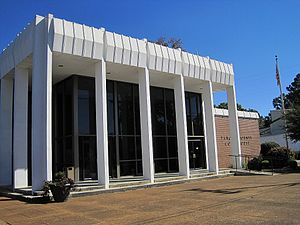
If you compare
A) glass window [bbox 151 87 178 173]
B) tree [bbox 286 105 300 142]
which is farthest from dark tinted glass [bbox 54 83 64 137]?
tree [bbox 286 105 300 142]

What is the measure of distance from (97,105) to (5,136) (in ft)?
21.2

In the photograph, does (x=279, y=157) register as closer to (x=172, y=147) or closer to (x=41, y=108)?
(x=172, y=147)

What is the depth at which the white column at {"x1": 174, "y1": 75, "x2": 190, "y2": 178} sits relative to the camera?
63.4 ft

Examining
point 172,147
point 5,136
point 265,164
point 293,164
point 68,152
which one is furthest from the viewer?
point 265,164

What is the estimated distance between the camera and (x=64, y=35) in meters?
14.9

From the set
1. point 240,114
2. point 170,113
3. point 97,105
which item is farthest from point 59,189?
point 240,114

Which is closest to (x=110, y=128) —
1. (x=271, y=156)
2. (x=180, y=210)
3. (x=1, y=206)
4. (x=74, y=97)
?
(x=74, y=97)

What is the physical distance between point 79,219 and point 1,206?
199 inches

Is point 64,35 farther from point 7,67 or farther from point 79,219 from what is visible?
point 79,219

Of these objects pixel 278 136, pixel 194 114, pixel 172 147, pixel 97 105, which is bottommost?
pixel 172 147

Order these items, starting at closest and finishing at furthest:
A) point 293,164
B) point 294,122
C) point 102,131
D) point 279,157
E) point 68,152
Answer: point 102,131, point 68,152, point 294,122, point 293,164, point 279,157

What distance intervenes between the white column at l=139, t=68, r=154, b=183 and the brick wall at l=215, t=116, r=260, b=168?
9.61m

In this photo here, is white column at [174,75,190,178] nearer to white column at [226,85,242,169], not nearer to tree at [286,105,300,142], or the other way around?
white column at [226,85,242,169]

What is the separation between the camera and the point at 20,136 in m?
16.4
